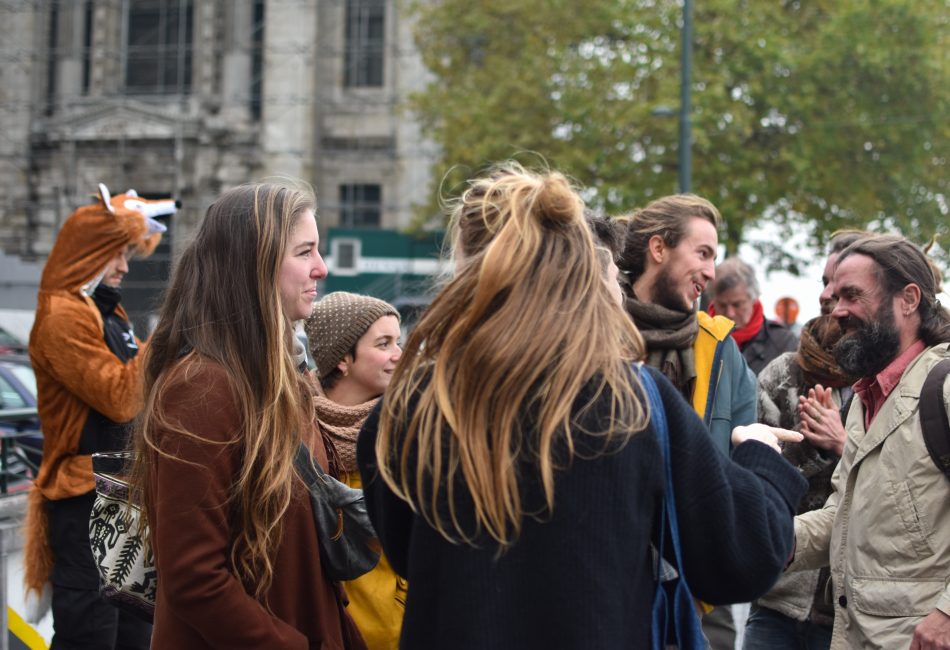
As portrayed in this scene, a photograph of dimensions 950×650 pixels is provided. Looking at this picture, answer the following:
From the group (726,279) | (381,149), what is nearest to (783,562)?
(726,279)

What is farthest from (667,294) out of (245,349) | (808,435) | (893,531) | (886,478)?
(245,349)

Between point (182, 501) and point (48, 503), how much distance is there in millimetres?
1908

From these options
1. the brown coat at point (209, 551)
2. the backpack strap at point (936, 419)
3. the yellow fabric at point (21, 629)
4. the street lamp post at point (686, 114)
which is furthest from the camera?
the street lamp post at point (686, 114)

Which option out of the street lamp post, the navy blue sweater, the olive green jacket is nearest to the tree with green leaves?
the street lamp post

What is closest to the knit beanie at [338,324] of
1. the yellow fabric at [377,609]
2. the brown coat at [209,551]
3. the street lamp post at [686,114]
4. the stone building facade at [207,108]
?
the yellow fabric at [377,609]

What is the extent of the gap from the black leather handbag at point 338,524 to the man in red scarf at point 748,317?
178 inches

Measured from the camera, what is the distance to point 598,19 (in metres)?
21.9

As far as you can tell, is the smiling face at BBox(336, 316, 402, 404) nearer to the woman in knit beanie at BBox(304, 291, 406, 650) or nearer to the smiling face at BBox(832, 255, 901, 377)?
the woman in knit beanie at BBox(304, 291, 406, 650)

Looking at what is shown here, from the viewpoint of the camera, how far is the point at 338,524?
288cm

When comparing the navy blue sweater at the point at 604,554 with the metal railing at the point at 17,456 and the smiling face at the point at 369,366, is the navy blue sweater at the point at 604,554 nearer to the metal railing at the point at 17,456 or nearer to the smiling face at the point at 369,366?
the smiling face at the point at 369,366

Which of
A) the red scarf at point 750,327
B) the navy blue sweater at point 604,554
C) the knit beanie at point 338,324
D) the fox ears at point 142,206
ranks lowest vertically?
the navy blue sweater at point 604,554

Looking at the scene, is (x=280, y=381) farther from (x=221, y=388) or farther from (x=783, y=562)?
(x=783, y=562)

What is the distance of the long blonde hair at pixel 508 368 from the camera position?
200 cm

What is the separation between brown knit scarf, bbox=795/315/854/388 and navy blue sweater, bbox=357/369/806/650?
2.27 m
